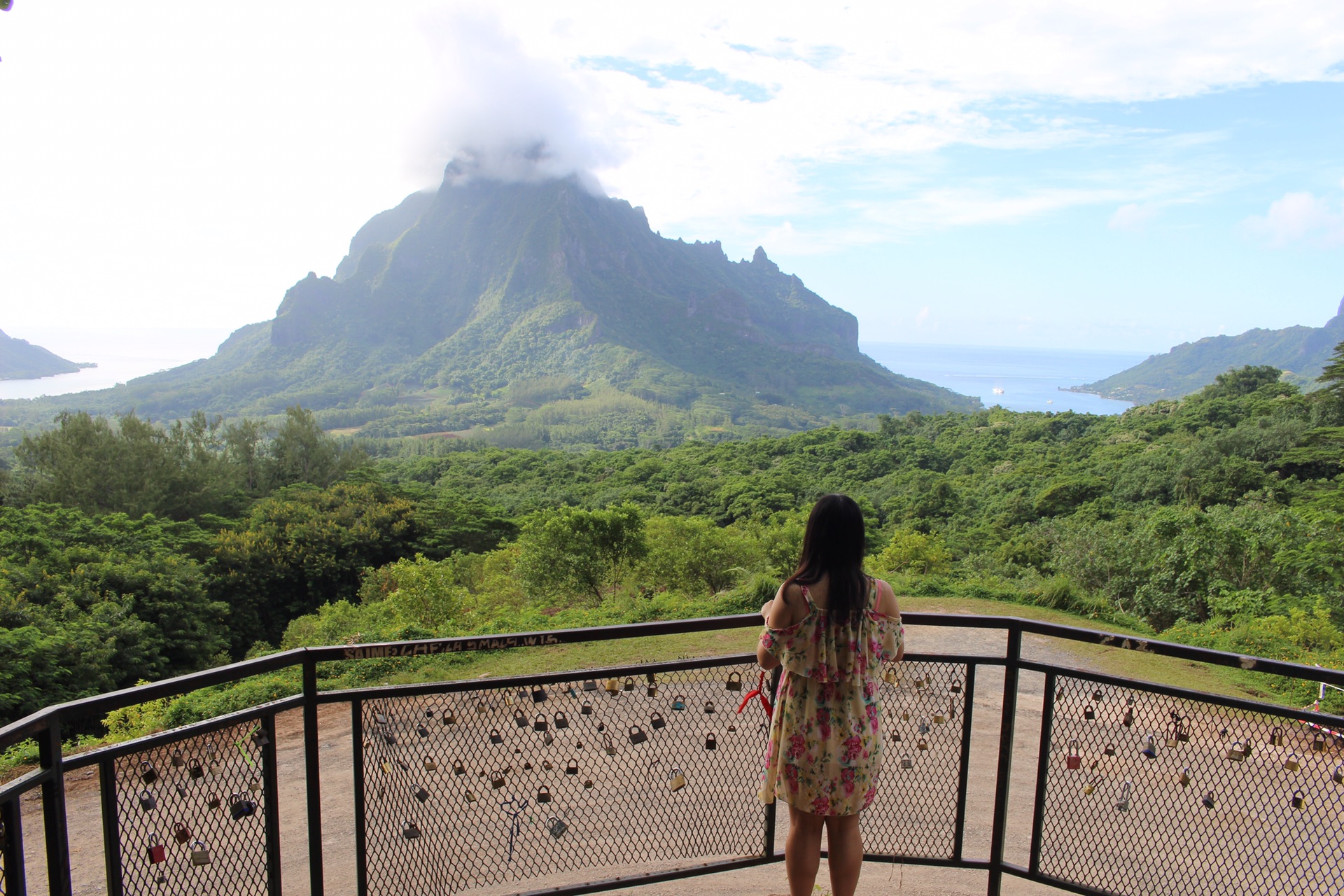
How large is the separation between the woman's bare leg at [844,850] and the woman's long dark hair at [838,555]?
0.64 meters

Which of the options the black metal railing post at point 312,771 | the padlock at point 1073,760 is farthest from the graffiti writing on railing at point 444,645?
the padlock at point 1073,760

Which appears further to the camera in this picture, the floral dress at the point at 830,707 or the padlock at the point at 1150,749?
the padlock at the point at 1150,749

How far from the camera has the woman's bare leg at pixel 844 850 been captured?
2.17 m

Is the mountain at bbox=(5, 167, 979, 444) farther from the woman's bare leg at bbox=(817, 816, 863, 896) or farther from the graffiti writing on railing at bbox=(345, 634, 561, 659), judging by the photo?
the woman's bare leg at bbox=(817, 816, 863, 896)

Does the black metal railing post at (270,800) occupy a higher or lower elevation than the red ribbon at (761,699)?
lower

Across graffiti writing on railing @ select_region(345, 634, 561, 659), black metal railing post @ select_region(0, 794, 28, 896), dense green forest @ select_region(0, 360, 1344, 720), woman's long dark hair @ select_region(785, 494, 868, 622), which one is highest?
woman's long dark hair @ select_region(785, 494, 868, 622)

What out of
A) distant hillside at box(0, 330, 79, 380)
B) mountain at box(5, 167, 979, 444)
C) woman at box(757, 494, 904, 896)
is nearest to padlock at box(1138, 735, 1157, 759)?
woman at box(757, 494, 904, 896)

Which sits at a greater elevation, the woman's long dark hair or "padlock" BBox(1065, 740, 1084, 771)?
the woman's long dark hair

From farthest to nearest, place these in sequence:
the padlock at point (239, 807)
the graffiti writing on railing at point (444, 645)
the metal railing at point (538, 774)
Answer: the graffiti writing on railing at point (444, 645) < the padlock at point (239, 807) < the metal railing at point (538, 774)

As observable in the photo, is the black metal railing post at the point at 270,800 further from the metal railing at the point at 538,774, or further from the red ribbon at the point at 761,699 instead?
the red ribbon at the point at 761,699

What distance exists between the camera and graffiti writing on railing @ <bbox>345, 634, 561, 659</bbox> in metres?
2.20

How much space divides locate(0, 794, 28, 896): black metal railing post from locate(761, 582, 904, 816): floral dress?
1711mm

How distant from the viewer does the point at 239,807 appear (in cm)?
211

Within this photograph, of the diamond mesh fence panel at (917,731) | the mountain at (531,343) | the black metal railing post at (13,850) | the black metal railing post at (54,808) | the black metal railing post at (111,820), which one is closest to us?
the black metal railing post at (13,850)
